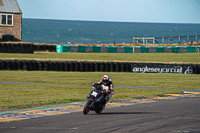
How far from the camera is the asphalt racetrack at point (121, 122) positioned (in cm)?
923

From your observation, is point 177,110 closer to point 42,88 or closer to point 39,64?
point 42,88

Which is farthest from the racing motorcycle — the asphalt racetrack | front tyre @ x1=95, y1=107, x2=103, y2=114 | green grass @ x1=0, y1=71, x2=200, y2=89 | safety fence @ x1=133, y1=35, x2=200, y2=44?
safety fence @ x1=133, y1=35, x2=200, y2=44

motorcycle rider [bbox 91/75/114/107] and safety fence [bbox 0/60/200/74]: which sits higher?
safety fence [bbox 0/60/200/74]

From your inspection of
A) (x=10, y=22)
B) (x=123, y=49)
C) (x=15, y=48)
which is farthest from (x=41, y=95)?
(x=10, y=22)

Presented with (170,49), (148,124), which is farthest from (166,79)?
(170,49)

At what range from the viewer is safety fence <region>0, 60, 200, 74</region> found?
29.5m

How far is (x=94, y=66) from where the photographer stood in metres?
29.8

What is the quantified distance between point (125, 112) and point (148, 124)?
236cm

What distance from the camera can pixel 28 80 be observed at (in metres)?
24.1

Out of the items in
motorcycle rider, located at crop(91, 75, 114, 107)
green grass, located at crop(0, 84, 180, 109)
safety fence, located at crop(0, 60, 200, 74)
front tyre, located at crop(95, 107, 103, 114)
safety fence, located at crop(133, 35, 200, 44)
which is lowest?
front tyre, located at crop(95, 107, 103, 114)

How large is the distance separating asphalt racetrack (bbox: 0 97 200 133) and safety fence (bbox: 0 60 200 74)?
16483mm

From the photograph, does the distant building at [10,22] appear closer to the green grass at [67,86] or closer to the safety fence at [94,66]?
the safety fence at [94,66]

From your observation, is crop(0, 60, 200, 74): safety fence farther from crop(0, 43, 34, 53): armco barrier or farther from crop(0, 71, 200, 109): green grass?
crop(0, 43, 34, 53): armco barrier

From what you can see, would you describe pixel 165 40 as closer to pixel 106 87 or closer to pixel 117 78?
pixel 117 78
